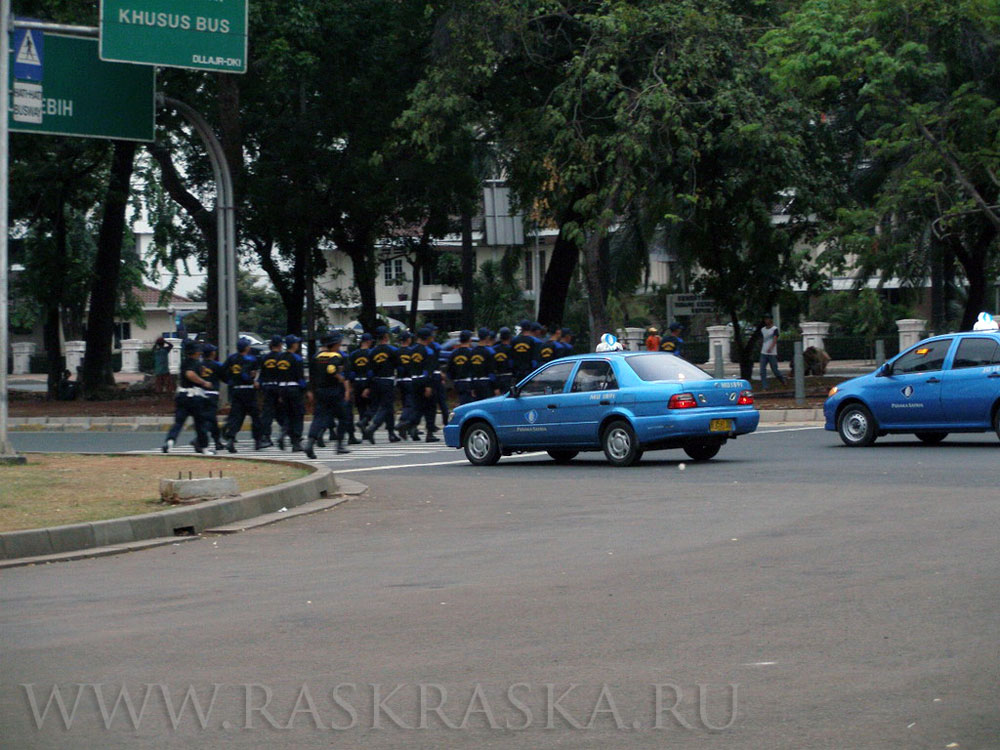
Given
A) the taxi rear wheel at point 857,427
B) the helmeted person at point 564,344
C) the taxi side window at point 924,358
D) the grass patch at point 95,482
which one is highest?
the helmeted person at point 564,344

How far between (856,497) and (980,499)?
114cm

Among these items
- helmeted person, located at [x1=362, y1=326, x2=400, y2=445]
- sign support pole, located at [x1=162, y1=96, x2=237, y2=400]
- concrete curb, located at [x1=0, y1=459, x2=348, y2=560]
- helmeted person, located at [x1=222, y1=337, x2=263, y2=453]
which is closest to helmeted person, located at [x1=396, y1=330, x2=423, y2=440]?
helmeted person, located at [x1=362, y1=326, x2=400, y2=445]

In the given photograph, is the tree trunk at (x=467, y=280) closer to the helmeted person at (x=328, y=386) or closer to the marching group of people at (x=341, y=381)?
the marching group of people at (x=341, y=381)

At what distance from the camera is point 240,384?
75.4ft

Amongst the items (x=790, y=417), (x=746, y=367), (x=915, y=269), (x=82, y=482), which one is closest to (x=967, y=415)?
(x=790, y=417)

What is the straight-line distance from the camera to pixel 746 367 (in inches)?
1425

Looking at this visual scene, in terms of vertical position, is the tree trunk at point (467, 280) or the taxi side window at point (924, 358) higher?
the tree trunk at point (467, 280)

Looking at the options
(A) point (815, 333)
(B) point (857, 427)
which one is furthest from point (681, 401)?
(A) point (815, 333)

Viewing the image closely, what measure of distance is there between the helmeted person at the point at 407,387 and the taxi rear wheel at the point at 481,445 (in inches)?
147

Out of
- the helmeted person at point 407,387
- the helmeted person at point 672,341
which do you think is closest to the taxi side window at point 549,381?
the helmeted person at point 407,387

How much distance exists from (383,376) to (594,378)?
5961 mm

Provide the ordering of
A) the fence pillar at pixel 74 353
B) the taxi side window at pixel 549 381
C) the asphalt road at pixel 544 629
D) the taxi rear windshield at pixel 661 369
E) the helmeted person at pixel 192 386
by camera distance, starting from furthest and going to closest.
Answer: the fence pillar at pixel 74 353, the helmeted person at pixel 192 386, the taxi side window at pixel 549 381, the taxi rear windshield at pixel 661 369, the asphalt road at pixel 544 629

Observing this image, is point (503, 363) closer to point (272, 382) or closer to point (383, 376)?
point (383, 376)

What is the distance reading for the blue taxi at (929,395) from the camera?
779 inches
